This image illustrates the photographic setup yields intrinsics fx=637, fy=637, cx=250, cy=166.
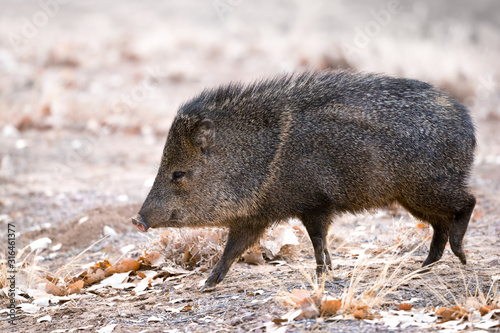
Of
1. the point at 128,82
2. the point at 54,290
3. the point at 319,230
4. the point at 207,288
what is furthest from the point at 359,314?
the point at 128,82

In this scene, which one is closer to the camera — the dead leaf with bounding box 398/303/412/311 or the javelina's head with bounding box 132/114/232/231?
the dead leaf with bounding box 398/303/412/311

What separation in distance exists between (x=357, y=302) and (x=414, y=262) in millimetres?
1439

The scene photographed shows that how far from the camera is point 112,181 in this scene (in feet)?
28.0

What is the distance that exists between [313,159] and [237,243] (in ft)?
2.61

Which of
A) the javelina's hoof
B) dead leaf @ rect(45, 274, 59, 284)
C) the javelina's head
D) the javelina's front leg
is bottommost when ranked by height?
the javelina's hoof

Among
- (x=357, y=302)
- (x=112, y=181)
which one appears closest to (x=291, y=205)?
(x=357, y=302)

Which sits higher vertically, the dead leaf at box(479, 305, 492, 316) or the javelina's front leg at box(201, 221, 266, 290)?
the javelina's front leg at box(201, 221, 266, 290)

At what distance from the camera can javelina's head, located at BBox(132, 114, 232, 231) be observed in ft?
14.0

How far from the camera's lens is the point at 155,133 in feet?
36.8

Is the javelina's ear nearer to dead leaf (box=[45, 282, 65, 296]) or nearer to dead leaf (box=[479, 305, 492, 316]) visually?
dead leaf (box=[45, 282, 65, 296])

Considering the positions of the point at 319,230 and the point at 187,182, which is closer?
the point at 319,230

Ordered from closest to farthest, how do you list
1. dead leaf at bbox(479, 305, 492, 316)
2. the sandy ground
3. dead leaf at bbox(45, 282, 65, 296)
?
dead leaf at bbox(479, 305, 492, 316), the sandy ground, dead leaf at bbox(45, 282, 65, 296)

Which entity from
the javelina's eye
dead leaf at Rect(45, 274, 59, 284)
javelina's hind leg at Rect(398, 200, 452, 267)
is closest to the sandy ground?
javelina's hind leg at Rect(398, 200, 452, 267)

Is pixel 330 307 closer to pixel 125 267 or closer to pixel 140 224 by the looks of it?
pixel 140 224
